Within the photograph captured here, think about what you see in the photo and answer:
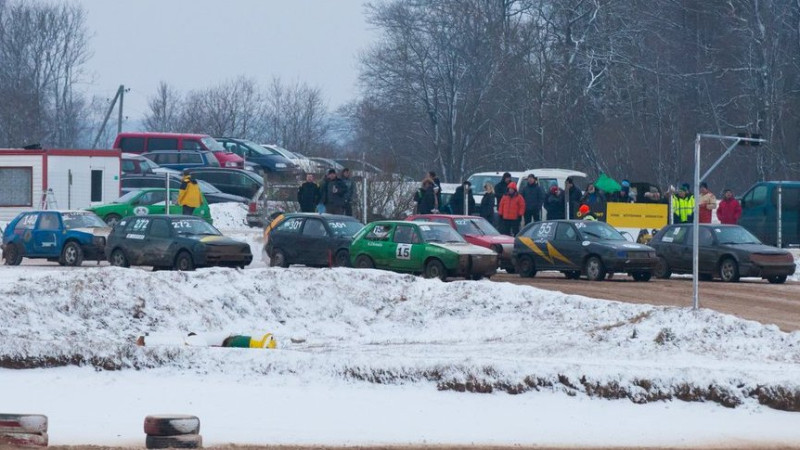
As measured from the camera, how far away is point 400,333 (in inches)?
902

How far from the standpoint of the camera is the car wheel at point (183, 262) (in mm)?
31141

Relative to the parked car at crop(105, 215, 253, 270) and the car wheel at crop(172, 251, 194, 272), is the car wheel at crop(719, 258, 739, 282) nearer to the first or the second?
the parked car at crop(105, 215, 253, 270)

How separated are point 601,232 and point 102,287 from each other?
1167 centimetres

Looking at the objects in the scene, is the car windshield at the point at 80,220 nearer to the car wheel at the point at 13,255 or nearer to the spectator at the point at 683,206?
the car wheel at the point at 13,255

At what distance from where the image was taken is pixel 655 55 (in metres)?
59.9

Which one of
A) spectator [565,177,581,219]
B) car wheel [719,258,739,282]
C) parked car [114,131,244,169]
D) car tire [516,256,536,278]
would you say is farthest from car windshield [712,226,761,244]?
parked car [114,131,244,169]

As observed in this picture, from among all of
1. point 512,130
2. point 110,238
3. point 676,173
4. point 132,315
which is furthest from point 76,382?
point 512,130

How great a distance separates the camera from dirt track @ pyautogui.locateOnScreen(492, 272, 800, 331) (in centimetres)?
2373

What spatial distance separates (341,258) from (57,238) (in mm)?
7088

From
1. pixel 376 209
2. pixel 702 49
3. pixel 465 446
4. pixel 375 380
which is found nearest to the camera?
pixel 465 446

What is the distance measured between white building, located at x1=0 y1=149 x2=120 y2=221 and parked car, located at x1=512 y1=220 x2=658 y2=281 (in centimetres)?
1829

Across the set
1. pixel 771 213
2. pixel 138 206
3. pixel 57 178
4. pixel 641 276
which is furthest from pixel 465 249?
pixel 57 178

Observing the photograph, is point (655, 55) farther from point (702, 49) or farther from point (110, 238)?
point (110, 238)

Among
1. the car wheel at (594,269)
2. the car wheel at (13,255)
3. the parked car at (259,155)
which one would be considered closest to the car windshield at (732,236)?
the car wheel at (594,269)
